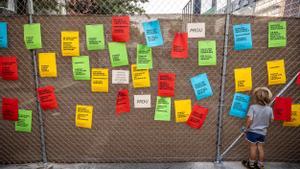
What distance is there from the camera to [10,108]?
3881 millimetres

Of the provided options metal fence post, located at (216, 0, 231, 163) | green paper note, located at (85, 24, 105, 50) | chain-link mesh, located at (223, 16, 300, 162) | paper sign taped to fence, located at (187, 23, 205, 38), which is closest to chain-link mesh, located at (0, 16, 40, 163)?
green paper note, located at (85, 24, 105, 50)

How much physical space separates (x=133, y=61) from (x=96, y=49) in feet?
1.82

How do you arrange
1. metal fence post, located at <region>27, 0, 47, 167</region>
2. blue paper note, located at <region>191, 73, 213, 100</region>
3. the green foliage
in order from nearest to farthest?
metal fence post, located at <region>27, 0, 47, 167</region> → blue paper note, located at <region>191, 73, 213, 100</region> → the green foliage

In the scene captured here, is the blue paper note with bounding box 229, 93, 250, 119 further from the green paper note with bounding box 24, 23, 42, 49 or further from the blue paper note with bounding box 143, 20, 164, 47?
the green paper note with bounding box 24, 23, 42, 49

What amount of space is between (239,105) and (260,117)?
33 cm

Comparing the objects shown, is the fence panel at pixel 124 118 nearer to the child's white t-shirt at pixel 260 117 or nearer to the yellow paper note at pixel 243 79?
the yellow paper note at pixel 243 79

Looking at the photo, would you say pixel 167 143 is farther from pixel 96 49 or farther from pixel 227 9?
pixel 227 9

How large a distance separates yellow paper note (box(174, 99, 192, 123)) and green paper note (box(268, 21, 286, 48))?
1454 mm

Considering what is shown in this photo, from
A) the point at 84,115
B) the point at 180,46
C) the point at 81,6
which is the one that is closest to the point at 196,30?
the point at 180,46

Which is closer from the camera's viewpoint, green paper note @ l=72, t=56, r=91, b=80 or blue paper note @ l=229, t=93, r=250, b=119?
green paper note @ l=72, t=56, r=91, b=80

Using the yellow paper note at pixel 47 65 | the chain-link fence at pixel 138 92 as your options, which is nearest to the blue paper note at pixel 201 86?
the chain-link fence at pixel 138 92

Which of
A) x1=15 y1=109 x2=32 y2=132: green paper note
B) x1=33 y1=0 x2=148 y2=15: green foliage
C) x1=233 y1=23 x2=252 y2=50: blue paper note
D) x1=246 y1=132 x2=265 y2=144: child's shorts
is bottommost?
x1=246 y1=132 x2=265 y2=144: child's shorts

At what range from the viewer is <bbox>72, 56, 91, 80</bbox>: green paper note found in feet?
12.4

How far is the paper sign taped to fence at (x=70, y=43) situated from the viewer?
3703mm
